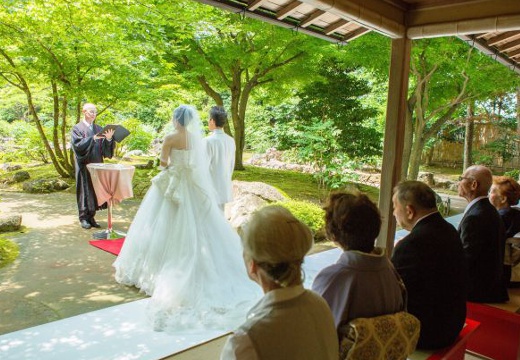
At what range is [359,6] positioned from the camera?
8.95 ft

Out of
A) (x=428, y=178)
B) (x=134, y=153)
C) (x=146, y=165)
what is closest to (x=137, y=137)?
(x=146, y=165)

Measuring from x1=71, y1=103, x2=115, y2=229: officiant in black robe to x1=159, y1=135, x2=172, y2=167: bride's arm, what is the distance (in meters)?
2.14

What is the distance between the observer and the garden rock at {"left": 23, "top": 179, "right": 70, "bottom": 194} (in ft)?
24.5

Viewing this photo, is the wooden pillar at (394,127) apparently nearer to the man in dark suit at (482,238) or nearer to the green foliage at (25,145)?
the man in dark suit at (482,238)

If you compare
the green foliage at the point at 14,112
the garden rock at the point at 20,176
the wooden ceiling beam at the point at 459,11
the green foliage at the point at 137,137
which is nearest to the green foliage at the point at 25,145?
the garden rock at the point at 20,176

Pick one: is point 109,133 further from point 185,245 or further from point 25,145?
→ point 25,145

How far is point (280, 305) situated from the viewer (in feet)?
3.37

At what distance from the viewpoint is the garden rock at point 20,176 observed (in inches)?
323

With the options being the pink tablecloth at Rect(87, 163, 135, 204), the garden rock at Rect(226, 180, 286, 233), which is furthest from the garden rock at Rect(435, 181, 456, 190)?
the pink tablecloth at Rect(87, 163, 135, 204)

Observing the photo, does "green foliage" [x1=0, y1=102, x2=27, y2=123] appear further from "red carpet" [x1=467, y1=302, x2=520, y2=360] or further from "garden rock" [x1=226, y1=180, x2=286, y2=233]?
"red carpet" [x1=467, y1=302, x2=520, y2=360]

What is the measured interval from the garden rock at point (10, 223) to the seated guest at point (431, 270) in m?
5.03

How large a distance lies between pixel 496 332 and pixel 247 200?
3.91 metres

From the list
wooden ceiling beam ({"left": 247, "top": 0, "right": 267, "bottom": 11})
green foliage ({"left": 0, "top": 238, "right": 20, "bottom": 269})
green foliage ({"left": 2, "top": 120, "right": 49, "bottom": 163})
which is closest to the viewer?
wooden ceiling beam ({"left": 247, "top": 0, "right": 267, "bottom": 11})

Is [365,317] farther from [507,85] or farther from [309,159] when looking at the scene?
[507,85]
